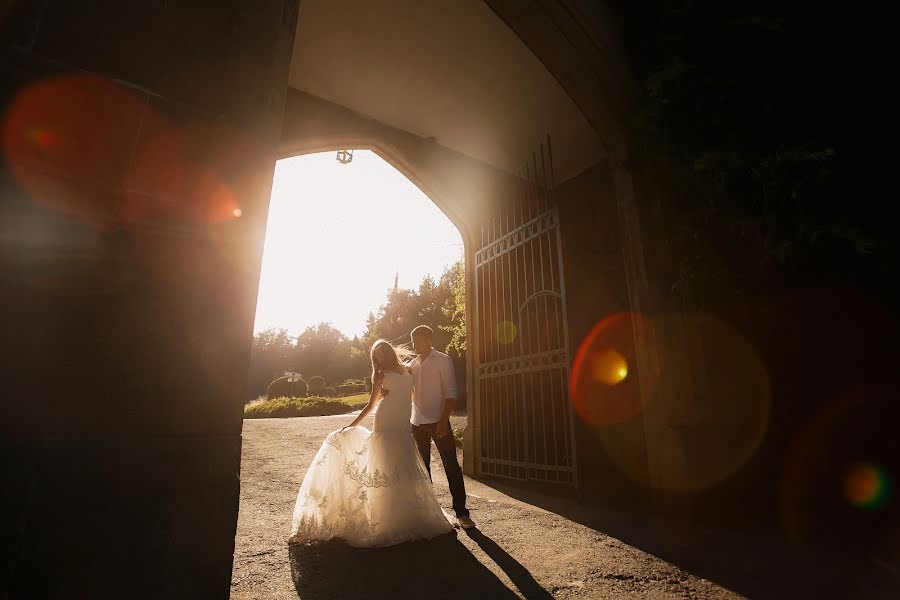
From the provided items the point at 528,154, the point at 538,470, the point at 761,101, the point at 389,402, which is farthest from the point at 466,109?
the point at 538,470

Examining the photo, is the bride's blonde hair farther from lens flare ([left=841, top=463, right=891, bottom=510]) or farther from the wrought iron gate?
lens flare ([left=841, top=463, right=891, bottom=510])

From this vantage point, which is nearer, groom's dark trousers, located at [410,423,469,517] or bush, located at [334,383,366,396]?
groom's dark trousers, located at [410,423,469,517]

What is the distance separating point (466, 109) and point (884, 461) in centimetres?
532

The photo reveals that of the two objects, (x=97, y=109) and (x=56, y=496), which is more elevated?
(x=97, y=109)

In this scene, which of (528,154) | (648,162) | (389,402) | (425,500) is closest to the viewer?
(425,500)

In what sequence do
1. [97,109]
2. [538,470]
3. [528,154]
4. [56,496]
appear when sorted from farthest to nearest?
[528,154] → [538,470] → [97,109] → [56,496]

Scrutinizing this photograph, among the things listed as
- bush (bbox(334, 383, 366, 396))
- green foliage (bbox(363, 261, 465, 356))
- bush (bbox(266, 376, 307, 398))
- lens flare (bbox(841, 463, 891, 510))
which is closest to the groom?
lens flare (bbox(841, 463, 891, 510))

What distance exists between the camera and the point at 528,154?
6.21 m

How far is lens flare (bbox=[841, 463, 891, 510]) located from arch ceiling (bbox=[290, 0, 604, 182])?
4372 millimetres

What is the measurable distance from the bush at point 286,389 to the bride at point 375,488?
20.2m

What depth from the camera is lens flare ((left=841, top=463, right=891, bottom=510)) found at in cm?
304

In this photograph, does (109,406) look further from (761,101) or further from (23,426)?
(761,101)

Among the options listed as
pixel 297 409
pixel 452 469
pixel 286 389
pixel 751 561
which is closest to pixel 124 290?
pixel 452 469

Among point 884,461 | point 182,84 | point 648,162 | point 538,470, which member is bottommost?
point 538,470
